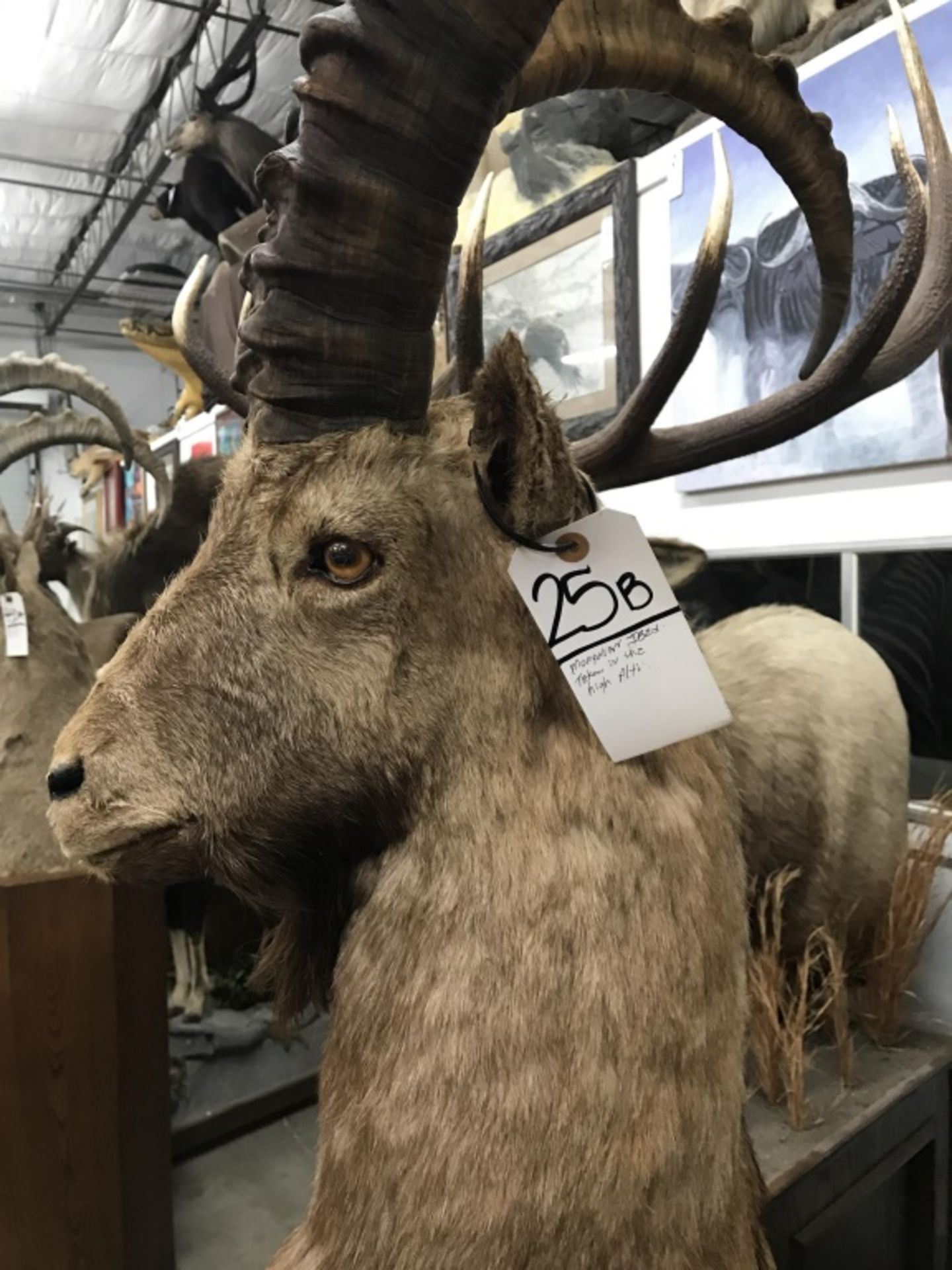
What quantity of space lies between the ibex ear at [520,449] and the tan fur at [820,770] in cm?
80

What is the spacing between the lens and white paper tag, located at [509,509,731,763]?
28.0 inches

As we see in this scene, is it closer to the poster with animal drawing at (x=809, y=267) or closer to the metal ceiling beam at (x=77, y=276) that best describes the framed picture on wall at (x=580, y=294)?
the poster with animal drawing at (x=809, y=267)

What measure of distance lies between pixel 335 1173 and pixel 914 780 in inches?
53.8

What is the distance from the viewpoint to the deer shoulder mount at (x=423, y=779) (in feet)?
2.13

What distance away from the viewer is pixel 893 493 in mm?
1699

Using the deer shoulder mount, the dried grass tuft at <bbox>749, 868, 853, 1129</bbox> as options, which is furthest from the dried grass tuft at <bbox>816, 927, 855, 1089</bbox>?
the deer shoulder mount

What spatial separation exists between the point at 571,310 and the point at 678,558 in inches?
56.1

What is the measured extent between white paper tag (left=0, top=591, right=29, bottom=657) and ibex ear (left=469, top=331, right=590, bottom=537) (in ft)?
4.63

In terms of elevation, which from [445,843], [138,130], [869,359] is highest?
[138,130]

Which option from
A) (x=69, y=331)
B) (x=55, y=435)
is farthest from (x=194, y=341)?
(x=69, y=331)

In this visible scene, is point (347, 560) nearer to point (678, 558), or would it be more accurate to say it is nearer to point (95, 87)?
point (678, 558)

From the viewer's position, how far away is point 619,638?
28.5 inches

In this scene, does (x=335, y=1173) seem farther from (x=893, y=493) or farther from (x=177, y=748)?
(x=893, y=493)

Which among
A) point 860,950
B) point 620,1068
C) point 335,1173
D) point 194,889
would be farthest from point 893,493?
point 194,889
